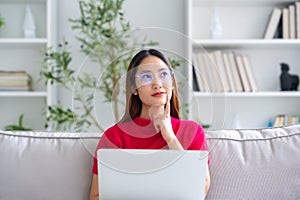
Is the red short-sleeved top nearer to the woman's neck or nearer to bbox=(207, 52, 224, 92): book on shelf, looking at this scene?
the woman's neck

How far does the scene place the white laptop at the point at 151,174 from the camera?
1.11 metres

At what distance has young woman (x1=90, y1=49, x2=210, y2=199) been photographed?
1142mm

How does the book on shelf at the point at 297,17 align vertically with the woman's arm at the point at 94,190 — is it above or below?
above

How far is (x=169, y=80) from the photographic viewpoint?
116 centimetres

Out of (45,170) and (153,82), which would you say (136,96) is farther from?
(45,170)

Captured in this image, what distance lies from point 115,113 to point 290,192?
0.57 metres

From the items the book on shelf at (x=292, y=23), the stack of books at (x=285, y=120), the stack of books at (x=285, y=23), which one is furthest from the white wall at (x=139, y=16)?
the stack of books at (x=285, y=120)

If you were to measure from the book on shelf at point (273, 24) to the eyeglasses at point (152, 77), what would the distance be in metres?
2.10

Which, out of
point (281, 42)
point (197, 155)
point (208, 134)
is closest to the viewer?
point (197, 155)

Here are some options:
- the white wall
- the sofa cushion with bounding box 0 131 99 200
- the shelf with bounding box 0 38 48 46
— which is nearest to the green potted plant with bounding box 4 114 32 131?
the white wall

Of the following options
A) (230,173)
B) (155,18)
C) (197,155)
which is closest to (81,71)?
(197,155)

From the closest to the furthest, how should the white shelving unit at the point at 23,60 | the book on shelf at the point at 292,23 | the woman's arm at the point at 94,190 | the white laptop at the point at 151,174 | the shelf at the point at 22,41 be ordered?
the white laptop at the point at 151,174, the woman's arm at the point at 94,190, the shelf at the point at 22,41, the book on shelf at the point at 292,23, the white shelving unit at the point at 23,60

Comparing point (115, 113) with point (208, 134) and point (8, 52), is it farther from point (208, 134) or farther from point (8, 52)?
point (8, 52)

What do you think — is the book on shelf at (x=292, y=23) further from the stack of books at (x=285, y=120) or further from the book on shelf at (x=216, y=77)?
the book on shelf at (x=216, y=77)
